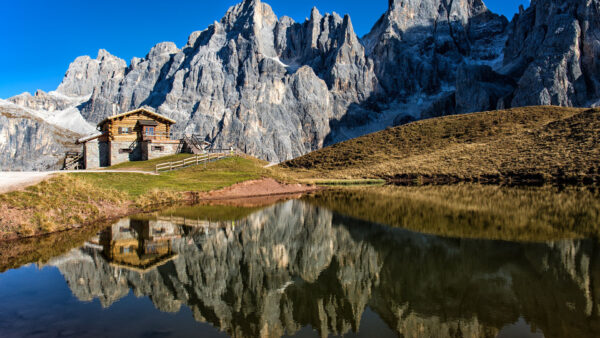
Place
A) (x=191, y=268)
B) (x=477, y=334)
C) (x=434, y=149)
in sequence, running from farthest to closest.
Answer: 1. (x=434, y=149)
2. (x=191, y=268)
3. (x=477, y=334)

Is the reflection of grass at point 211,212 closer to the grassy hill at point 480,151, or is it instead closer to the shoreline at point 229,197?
the shoreline at point 229,197

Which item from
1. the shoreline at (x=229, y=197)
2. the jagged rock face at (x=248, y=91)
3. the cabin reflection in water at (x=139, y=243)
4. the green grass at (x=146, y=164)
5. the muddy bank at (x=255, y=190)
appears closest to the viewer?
the cabin reflection in water at (x=139, y=243)

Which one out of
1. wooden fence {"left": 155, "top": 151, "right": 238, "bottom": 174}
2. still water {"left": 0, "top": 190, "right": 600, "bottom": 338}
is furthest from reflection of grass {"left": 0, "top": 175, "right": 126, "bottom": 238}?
wooden fence {"left": 155, "top": 151, "right": 238, "bottom": 174}

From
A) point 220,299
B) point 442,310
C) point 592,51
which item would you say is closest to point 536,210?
point 442,310

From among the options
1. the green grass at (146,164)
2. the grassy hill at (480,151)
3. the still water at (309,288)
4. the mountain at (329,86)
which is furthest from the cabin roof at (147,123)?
the mountain at (329,86)

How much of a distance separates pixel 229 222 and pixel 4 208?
36.0 feet

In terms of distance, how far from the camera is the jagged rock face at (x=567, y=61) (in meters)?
124

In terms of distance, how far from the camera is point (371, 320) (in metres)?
8.12

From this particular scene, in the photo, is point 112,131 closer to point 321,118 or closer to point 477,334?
point 477,334

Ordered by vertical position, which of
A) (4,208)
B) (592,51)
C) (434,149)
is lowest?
(4,208)

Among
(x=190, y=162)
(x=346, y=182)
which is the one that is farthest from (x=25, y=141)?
(x=346, y=182)

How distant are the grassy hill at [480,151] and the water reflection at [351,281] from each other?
37.3 metres

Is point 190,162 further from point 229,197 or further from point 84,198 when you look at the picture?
point 84,198

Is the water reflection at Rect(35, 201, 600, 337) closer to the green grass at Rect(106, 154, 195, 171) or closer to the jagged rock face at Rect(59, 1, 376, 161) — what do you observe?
the green grass at Rect(106, 154, 195, 171)
